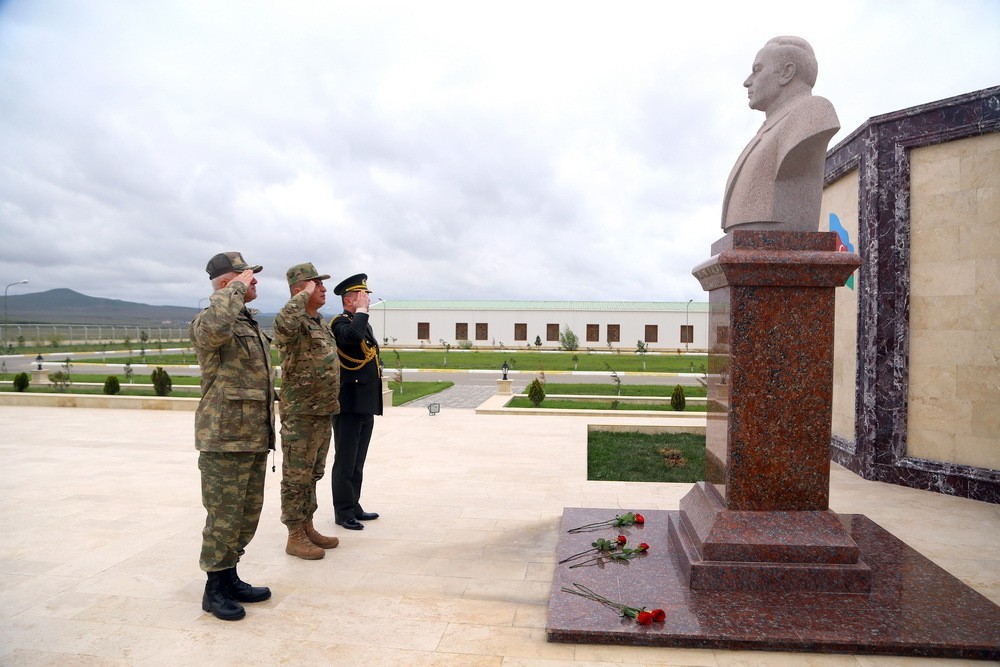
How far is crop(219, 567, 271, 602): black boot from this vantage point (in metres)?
3.45

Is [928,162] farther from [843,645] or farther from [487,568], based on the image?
[487,568]

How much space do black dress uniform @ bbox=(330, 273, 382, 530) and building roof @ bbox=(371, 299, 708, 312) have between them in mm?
41712

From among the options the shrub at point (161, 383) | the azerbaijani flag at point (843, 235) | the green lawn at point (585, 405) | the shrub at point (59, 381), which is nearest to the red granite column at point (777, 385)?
the azerbaijani flag at point (843, 235)

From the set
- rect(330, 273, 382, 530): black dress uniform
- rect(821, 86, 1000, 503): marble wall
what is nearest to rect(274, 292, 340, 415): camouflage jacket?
rect(330, 273, 382, 530): black dress uniform

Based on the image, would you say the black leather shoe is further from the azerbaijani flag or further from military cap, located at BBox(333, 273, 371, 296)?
the azerbaijani flag

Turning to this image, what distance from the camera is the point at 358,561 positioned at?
4.12 metres

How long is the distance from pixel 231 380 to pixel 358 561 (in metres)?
1.54

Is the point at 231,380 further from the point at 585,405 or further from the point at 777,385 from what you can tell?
the point at 585,405

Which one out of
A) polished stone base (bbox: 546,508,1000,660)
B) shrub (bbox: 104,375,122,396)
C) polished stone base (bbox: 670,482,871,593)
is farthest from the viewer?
shrub (bbox: 104,375,122,396)

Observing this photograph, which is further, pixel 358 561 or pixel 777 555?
pixel 358 561

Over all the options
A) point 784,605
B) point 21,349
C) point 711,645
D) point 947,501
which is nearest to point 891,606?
point 784,605

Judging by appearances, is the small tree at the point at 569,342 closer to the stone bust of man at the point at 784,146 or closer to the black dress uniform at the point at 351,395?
the black dress uniform at the point at 351,395

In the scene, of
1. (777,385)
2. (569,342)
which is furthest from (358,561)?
(569,342)

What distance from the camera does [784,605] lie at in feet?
10.8
